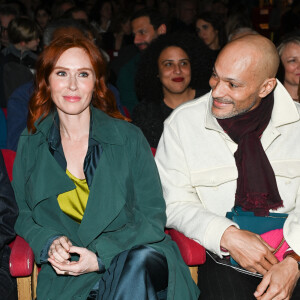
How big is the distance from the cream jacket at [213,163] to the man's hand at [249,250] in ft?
0.65

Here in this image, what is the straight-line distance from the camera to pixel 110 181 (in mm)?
2406

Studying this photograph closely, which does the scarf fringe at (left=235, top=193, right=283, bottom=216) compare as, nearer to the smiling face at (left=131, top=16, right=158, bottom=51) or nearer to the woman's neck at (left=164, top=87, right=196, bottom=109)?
the woman's neck at (left=164, top=87, right=196, bottom=109)

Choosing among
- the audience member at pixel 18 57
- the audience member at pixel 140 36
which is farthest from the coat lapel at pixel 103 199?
the audience member at pixel 140 36

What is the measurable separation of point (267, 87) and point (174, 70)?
1399mm

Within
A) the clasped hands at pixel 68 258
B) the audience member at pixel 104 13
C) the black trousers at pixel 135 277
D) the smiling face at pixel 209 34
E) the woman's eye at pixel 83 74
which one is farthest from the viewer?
A: the audience member at pixel 104 13

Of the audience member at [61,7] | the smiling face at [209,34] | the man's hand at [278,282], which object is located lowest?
the man's hand at [278,282]

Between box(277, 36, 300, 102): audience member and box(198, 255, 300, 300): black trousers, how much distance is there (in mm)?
1965

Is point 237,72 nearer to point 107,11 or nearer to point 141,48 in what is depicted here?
point 141,48

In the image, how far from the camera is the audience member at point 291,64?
398 cm

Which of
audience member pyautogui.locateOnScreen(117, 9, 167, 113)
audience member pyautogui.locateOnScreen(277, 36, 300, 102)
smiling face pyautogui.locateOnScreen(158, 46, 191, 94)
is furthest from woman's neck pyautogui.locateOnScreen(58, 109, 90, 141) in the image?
audience member pyautogui.locateOnScreen(117, 9, 167, 113)

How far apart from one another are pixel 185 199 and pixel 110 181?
Answer: 408 millimetres

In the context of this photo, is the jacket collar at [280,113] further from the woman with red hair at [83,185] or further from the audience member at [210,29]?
the audience member at [210,29]

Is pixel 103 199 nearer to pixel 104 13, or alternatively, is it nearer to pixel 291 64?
pixel 291 64

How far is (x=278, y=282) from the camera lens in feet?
7.23
